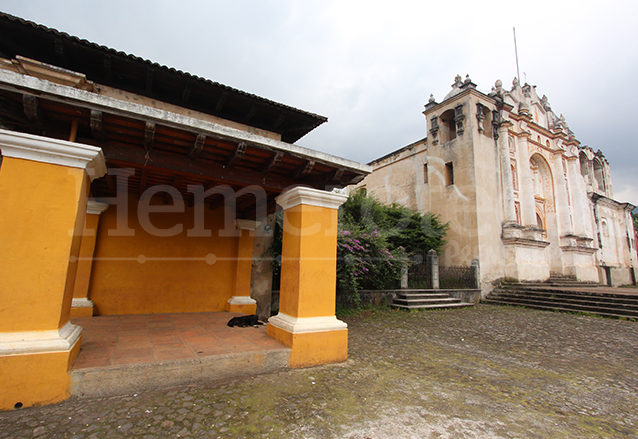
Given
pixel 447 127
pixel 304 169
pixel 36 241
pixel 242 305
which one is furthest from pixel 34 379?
pixel 447 127

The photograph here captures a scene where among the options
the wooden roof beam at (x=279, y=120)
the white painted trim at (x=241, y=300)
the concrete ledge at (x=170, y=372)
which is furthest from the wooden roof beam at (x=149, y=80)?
the concrete ledge at (x=170, y=372)

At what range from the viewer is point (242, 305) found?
6.74m

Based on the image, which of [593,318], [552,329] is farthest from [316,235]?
[593,318]

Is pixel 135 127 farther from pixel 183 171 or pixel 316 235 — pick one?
pixel 316 235

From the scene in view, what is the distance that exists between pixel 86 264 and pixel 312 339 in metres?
4.64

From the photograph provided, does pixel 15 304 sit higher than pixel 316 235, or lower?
lower

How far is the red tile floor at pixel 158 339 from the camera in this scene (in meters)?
3.40

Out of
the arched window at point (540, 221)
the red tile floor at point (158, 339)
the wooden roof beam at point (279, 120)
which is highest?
the wooden roof beam at point (279, 120)

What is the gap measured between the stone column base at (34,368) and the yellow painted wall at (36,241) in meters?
0.12

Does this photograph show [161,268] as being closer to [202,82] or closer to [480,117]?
[202,82]

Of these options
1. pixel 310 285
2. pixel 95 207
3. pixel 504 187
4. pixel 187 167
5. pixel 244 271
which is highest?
pixel 504 187

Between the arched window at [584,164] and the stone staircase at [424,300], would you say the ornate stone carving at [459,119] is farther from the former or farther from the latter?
the arched window at [584,164]

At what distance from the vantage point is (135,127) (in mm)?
3404

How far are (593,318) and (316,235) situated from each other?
9.57 meters
